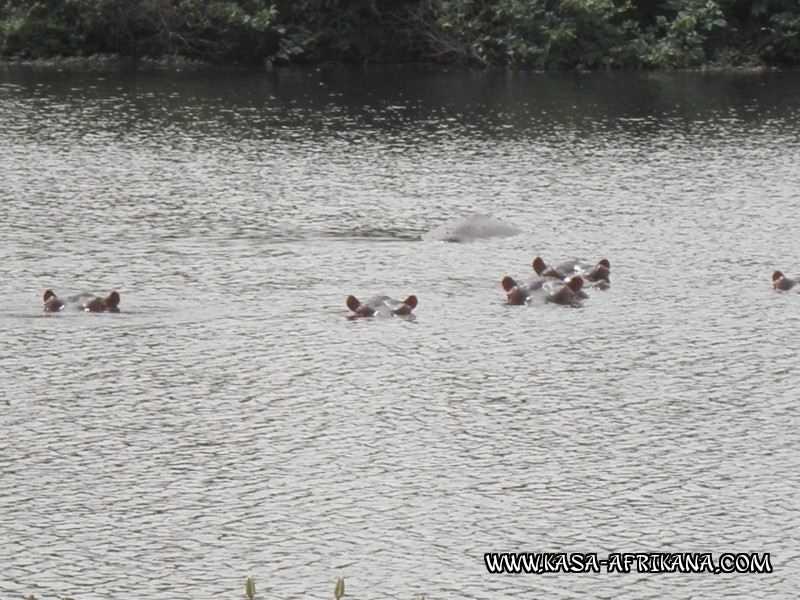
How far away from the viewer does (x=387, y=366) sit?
34.4 feet

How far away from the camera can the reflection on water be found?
7.38 metres

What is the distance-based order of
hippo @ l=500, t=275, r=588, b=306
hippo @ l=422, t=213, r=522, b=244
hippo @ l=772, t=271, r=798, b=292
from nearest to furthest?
hippo @ l=500, t=275, r=588, b=306
hippo @ l=772, t=271, r=798, b=292
hippo @ l=422, t=213, r=522, b=244

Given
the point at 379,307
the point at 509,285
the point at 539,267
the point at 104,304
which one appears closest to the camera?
the point at 379,307

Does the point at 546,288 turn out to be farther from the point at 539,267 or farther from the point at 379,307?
the point at 379,307

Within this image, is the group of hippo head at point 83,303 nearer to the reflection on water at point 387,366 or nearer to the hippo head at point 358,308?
the reflection on water at point 387,366

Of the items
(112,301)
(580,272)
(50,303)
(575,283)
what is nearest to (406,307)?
(575,283)

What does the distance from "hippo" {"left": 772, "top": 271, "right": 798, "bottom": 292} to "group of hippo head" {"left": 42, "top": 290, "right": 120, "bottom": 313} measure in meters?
4.88

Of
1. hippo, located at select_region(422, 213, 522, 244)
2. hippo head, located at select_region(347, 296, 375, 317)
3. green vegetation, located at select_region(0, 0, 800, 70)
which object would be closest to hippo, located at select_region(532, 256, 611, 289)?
hippo head, located at select_region(347, 296, 375, 317)

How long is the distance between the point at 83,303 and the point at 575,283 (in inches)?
141

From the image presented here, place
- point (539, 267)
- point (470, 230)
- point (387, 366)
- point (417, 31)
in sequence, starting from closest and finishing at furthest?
1. point (387, 366)
2. point (539, 267)
3. point (470, 230)
4. point (417, 31)

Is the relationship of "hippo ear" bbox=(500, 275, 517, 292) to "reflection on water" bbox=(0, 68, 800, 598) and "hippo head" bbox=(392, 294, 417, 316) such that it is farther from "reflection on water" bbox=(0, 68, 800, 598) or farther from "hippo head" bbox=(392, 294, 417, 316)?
"hippo head" bbox=(392, 294, 417, 316)

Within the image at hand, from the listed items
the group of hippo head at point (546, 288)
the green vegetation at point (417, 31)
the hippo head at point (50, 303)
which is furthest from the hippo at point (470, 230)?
the green vegetation at point (417, 31)

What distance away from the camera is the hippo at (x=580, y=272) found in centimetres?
1237

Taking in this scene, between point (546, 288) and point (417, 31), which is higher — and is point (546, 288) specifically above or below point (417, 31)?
below
